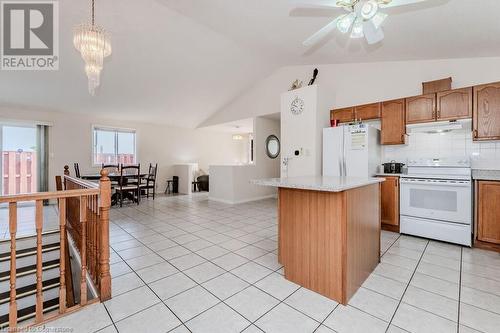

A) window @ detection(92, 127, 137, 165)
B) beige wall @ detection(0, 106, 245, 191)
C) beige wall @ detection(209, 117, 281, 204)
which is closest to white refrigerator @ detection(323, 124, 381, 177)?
beige wall @ detection(209, 117, 281, 204)

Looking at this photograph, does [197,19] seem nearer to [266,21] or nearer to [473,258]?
[266,21]

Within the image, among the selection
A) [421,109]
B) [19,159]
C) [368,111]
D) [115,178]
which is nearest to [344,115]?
[368,111]

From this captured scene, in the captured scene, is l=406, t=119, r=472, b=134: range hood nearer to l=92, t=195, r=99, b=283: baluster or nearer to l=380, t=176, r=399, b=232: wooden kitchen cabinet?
l=380, t=176, r=399, b=232: wooden kitchen cabinet

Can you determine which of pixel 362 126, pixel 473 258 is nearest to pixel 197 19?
pixel 362 126

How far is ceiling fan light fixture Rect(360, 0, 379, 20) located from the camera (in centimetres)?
183

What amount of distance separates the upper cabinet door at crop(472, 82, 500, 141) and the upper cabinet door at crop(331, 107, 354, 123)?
165cm

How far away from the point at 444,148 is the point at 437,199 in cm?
96

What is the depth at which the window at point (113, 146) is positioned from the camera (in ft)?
22.1

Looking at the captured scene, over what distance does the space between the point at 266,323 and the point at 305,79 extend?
16.3 ft

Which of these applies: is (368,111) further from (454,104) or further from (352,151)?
(454,104)

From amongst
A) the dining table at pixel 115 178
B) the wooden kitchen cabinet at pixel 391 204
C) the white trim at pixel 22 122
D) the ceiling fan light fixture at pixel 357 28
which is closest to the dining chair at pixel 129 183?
the dining table at pixel 115 178

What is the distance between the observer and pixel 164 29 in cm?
392

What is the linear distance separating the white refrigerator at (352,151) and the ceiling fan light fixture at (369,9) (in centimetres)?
190

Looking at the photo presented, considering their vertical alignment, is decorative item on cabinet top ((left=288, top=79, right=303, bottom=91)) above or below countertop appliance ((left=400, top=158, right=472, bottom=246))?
above
